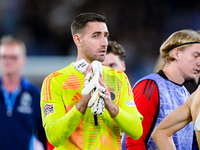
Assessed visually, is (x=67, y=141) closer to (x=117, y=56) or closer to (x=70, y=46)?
(x=117, y=56)

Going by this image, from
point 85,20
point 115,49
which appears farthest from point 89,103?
point 115,49

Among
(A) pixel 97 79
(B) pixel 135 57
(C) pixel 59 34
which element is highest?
(A) pixel 97 79

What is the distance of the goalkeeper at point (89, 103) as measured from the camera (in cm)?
222

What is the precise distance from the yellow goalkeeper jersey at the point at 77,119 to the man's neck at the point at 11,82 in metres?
1.05

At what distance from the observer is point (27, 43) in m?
8.35

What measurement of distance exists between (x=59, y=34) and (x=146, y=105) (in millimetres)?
6165

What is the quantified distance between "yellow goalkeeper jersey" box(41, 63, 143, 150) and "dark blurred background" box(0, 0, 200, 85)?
5.64 metres

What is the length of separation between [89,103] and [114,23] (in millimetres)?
7279

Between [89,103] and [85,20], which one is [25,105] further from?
[89,103]

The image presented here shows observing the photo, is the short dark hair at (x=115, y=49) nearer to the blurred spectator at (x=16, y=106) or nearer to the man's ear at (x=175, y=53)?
the man's ear at (x=175, y=53)

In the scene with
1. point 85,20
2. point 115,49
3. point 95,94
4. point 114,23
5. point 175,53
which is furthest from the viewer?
point 114,23

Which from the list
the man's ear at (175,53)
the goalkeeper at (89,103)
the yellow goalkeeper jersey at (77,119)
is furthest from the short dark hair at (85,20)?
the man's ear at (175,53)

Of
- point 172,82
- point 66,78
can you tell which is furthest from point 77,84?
point 172,82

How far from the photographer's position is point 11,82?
3.47 m
